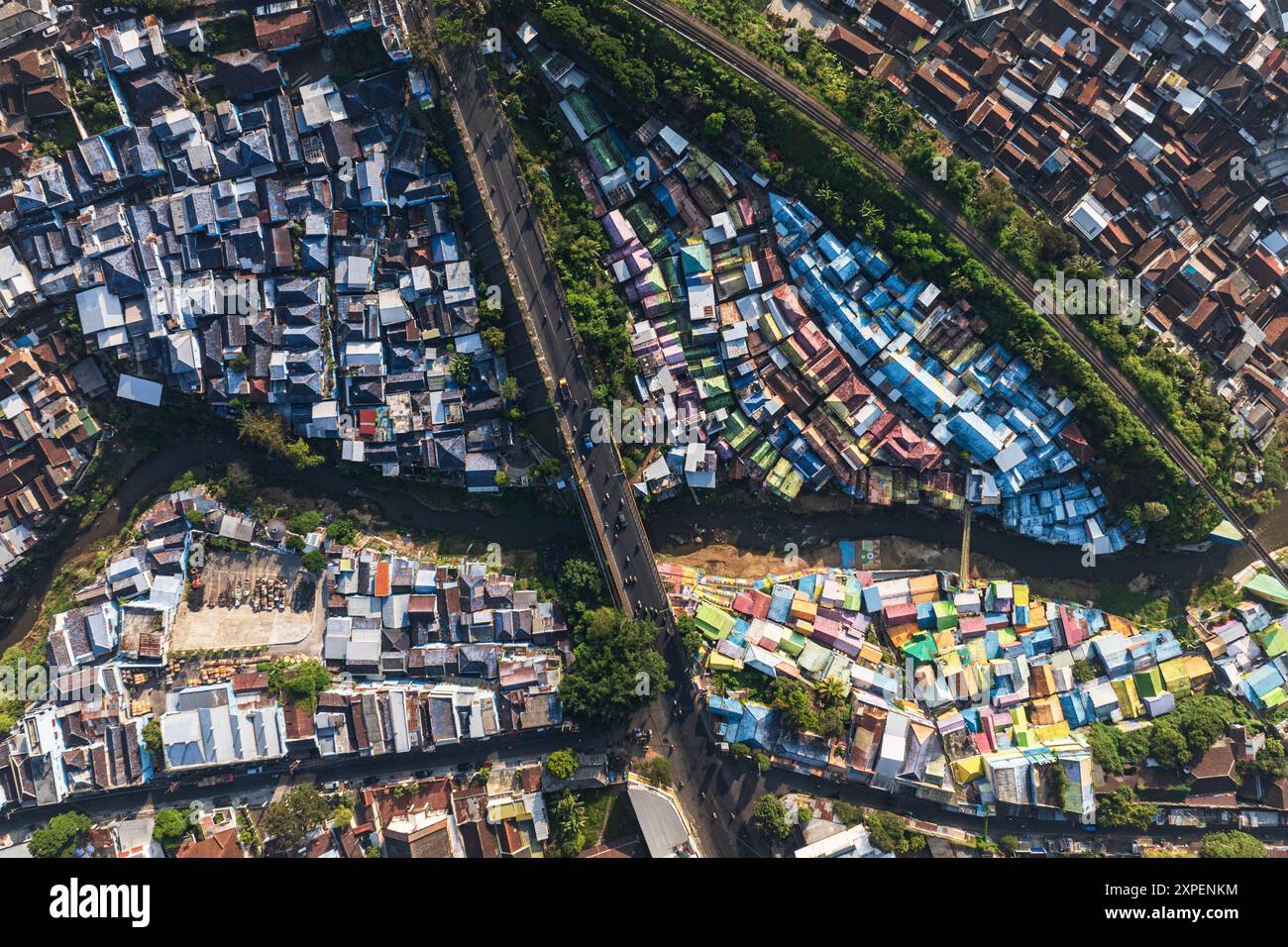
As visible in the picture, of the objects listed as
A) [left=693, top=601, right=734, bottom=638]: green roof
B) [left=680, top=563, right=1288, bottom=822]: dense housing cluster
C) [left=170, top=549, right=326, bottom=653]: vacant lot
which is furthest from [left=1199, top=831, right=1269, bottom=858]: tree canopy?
[left=170, top=549, right=326, bottom=653]: vacant lot

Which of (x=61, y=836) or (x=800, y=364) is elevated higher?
(x=800, y=364)

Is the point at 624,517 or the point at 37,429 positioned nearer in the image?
the point at 37,429

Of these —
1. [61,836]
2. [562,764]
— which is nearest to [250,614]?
[61,836]

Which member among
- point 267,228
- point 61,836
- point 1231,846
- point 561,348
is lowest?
point 1231,846

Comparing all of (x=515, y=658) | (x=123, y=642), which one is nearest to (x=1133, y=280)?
(x=515, y=658)

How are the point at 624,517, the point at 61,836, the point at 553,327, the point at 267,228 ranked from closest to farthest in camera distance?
the point at 61,836 → the point at 267,228 → the point at 553,327 → the point at 624,517

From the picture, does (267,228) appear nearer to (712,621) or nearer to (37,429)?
(37,429)
